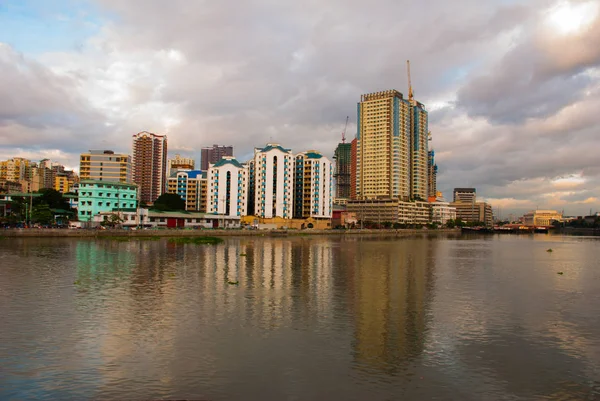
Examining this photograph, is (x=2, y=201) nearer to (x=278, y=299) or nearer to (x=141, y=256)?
(x=141, y=256)

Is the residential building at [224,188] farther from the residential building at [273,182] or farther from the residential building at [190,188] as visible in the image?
the residential building at [190,188]

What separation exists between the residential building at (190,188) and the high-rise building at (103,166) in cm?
2227

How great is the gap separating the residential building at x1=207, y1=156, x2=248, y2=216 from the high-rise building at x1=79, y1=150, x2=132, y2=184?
4200 cm

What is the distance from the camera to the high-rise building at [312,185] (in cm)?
16212

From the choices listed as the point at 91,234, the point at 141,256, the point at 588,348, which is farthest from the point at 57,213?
the point at 588,348

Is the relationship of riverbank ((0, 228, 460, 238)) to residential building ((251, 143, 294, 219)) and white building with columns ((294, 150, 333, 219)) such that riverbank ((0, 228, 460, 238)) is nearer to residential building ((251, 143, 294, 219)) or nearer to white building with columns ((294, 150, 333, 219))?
white building with columns ((294, 150, 333, 219))

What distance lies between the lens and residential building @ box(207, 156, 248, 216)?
150625 millimetres

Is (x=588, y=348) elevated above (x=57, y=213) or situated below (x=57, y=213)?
below

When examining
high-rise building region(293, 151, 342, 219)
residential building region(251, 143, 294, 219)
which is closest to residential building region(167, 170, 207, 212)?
residential building region(251, 143, 294, 219)

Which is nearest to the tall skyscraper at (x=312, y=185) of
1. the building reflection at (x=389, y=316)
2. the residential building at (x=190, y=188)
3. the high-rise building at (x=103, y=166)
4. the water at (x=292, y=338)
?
the residential building at (x=190, y=188)

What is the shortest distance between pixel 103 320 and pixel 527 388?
21.0 meters

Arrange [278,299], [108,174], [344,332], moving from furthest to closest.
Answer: [108,174], [278,299], [344,332]

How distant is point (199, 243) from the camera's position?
9012 centimetres

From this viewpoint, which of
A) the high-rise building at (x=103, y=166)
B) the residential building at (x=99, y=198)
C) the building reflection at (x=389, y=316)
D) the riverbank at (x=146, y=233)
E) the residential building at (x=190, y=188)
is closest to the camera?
the building reflection at (x=389, y=316)
